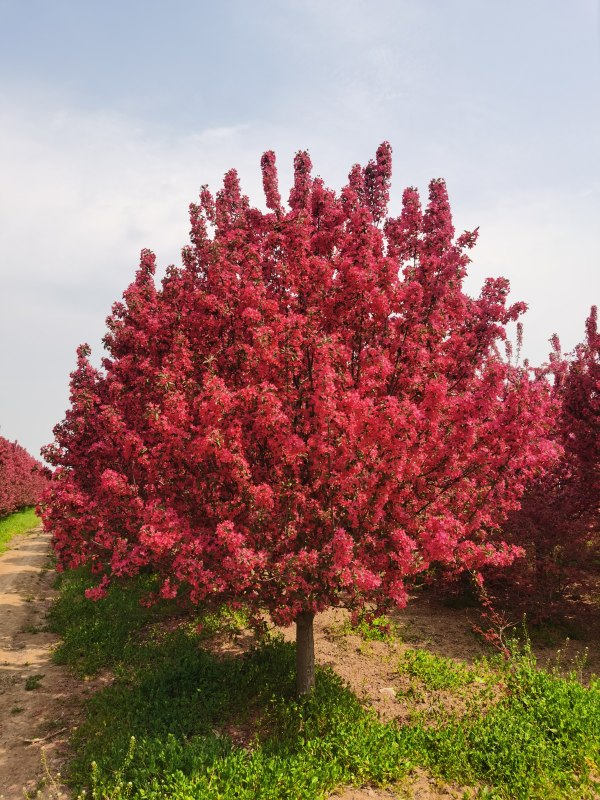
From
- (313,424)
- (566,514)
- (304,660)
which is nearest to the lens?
(313,424)

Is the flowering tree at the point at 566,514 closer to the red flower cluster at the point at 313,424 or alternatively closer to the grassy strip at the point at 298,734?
the grassy strip at the point at 298,734

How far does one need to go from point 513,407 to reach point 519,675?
5.07m

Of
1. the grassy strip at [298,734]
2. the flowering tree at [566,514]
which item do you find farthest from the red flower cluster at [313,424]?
the flowering tree at [566,514]

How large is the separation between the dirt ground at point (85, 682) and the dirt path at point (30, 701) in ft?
0.05

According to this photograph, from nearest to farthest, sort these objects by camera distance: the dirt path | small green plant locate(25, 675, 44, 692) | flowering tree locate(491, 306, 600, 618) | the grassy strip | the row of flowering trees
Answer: the grassy strip → the dirt path → small green plant locate(25, 675, 44, 692) → flowering tree locate(491, 306, 600, 618) → the row of flowering trees

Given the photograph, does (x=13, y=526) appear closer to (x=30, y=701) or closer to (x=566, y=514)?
(x=30, y=701)

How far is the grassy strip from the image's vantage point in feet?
20.4

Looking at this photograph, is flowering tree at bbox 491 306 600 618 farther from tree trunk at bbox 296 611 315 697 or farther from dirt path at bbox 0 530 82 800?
dirt path at bbox 0 530 82 800

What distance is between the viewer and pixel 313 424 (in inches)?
260

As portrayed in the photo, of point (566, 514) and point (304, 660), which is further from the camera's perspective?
point (566, 514)

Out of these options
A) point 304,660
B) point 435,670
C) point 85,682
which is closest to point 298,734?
point 304,660

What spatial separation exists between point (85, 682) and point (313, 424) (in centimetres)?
784

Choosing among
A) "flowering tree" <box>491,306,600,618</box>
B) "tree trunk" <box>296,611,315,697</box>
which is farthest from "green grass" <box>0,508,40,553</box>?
"flowering tree" <box>491,306,600,618</box>

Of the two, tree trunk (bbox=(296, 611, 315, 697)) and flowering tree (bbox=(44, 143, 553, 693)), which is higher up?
flowering tree (bbox=(44, 143, 553, 693))
